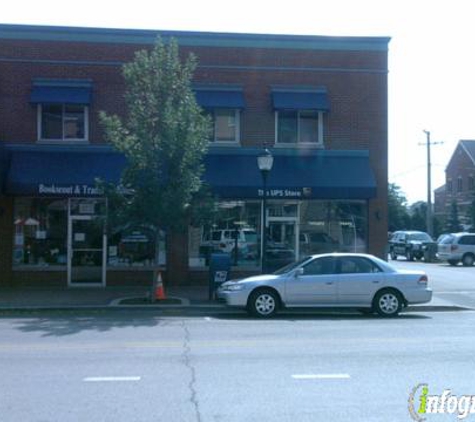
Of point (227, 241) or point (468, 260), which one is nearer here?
point (227, 241)

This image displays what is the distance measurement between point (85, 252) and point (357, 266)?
9.25 metres

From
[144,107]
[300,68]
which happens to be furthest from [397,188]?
[144,107]

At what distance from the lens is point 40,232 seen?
21.1 m

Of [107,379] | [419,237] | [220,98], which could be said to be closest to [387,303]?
[107,379]

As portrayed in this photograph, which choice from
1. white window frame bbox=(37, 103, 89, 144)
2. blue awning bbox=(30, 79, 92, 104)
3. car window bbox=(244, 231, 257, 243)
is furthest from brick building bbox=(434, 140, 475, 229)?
blue awning bbox=(30, 79, 92, 104)

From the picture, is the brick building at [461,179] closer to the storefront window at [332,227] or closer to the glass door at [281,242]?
the storefront window at [332,227]

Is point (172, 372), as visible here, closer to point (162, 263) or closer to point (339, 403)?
point (339, 403)

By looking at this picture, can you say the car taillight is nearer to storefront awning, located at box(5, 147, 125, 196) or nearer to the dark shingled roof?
storefront awning, located at box(5, 147, 125, 196)

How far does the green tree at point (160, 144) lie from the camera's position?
17027 millimetres

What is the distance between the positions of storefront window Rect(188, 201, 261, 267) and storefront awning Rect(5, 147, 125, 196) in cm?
329

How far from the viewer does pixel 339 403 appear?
7.04m

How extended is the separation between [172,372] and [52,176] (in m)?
12.6

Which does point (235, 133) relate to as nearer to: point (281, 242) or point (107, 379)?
point (281, 242)

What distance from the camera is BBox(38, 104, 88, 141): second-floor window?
21.4m
